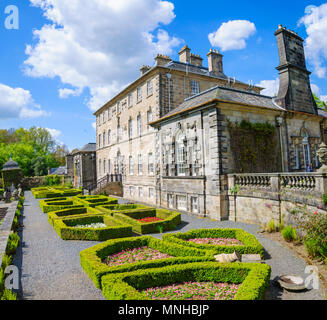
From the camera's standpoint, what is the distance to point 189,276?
6.90 m

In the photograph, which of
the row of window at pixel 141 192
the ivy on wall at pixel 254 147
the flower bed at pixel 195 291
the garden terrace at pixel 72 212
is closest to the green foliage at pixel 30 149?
the row of window at pixel 141 192

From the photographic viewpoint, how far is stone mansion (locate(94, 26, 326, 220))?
1501 centimetres

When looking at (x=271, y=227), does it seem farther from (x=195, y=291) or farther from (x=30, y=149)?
(x=30, y=149)

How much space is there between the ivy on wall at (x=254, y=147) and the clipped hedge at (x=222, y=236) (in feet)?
16.2

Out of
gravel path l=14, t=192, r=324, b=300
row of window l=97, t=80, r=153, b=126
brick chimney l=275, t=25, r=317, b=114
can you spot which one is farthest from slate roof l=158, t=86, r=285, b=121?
gravel path l=14, t=192, r=324, b=300

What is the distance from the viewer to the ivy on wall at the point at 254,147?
15133mm

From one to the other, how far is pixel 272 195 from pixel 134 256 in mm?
7240

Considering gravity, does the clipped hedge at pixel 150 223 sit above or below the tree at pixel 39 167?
below

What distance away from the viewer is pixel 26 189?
151ft

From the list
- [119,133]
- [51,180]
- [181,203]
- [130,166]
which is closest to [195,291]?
[181,203]

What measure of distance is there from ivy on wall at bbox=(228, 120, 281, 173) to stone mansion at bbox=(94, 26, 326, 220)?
6cm

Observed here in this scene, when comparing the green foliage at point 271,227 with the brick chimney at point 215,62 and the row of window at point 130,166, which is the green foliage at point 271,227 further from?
the brick chimney at point 215,62

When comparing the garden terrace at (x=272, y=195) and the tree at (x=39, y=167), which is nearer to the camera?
the garden terrace at (x=272, y=195)

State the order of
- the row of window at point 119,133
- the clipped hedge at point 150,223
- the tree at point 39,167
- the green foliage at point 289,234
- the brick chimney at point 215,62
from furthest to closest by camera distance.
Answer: the tree at point 39,167
the brick chimney at point 215,62
the row of window at point 119,133
the clipped hedge at point 150,223
the green foliage at point 289,234
